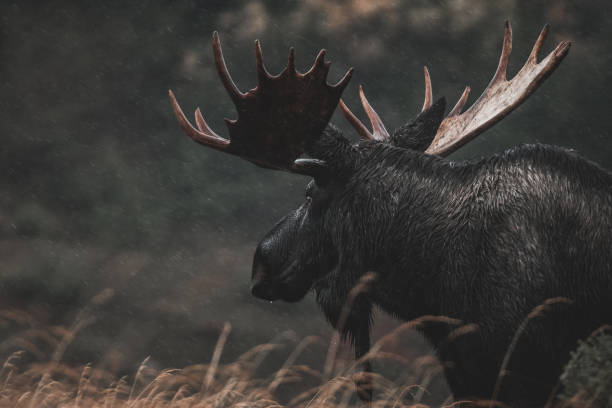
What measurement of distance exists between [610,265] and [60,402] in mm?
2956

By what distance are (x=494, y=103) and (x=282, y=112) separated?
5.62 ft

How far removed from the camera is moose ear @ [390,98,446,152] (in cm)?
439

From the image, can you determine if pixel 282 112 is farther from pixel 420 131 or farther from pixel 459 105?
pixel 459 105

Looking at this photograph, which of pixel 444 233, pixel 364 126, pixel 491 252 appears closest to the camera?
pixel 491 252

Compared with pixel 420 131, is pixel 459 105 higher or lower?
higher

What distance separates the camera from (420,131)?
4418mm

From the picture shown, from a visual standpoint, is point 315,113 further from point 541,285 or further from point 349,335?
point 541,285

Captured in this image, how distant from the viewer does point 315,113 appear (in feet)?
13.1

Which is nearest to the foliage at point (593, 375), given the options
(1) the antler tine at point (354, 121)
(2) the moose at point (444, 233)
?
(2) the moose at point (444, 233)

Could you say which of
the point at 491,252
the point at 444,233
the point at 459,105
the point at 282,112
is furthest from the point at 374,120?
the point at 491,252

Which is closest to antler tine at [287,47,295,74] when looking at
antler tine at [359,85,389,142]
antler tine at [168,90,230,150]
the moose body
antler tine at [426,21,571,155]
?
antler tine at [168,90,230,150]

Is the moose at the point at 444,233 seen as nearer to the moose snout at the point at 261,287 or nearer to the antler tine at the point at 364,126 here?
the moose snout at the point at 261,287

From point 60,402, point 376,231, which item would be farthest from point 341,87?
point 60,402

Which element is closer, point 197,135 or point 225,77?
point 225,77
